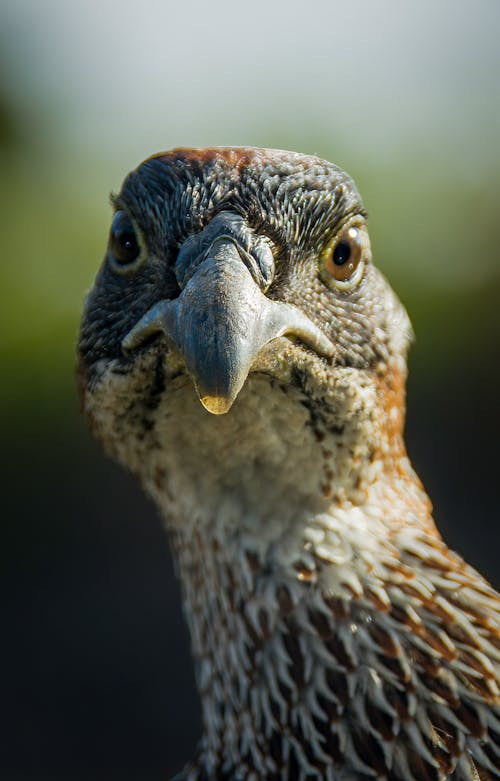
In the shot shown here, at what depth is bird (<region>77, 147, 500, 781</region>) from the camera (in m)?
Result: 2.14

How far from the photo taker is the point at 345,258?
7.97 feet

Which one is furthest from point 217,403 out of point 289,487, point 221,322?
point 289,487

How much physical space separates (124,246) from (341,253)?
0.53 metres

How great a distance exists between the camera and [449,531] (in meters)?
6.00

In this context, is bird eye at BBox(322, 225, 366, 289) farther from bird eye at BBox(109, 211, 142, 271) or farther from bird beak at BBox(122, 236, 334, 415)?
bird eye at BBox(109, 211, 142, 271)

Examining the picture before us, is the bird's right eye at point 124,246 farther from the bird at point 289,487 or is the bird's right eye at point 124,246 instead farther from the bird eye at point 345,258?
the bird eye at point 345,258

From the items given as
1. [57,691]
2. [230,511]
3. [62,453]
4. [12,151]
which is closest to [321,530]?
[230,511]

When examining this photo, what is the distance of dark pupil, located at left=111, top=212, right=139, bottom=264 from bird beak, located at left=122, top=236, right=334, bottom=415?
1.05 feet

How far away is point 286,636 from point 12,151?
5709 mm

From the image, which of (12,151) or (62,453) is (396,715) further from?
(12,151)

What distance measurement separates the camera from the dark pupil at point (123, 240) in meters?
2.40

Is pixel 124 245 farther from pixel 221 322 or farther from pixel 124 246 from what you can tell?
pixel 221 322

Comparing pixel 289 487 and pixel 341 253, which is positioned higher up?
pixel 341 253

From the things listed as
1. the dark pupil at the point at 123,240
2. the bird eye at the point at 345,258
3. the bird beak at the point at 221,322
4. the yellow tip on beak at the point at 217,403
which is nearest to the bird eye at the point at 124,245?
the dark pupil at the point at 123,240
